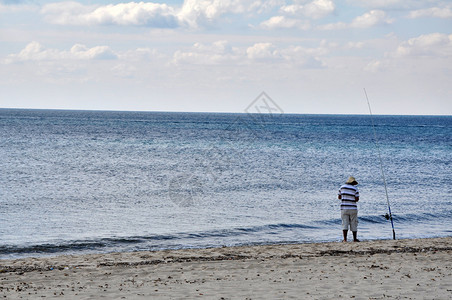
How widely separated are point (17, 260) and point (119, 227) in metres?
4.47

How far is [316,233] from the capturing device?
14648mm

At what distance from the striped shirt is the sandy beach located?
1020mm

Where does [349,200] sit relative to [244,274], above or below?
above

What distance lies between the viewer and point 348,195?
1245 centimetres

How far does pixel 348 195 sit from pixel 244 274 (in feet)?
14.4

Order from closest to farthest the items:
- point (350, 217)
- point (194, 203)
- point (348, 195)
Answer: point (348, 195) < point (350, 217) < point (194, 203)

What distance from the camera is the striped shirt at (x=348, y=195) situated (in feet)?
40.7

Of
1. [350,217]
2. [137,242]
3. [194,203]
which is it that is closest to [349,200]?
[350,217]

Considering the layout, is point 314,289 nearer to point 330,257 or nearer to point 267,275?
point 267,275

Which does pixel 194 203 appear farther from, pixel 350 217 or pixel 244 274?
pixel 244 274

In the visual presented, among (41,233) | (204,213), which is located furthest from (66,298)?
(204,213)

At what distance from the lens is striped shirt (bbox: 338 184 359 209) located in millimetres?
12398

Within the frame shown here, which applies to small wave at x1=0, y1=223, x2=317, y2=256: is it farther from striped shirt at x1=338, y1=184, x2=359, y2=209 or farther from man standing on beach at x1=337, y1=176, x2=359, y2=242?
striped shirt at x1=338, y1=184, x2=359, y2=209

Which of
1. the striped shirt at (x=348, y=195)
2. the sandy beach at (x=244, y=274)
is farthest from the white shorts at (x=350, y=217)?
the sandy beach at (x=244, y=274)
